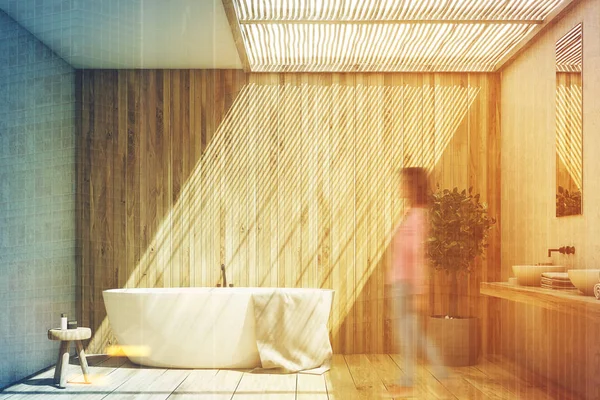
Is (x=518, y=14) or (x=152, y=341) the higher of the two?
(x=518, y=14)

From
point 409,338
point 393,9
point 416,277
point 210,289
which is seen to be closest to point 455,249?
point 416,277

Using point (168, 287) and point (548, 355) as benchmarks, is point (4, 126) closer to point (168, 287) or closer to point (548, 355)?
point (168, 287)

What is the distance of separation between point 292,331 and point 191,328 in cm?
73

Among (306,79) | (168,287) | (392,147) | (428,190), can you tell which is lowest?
(168,287)

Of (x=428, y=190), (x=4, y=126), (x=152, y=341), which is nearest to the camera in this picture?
(x=4, y=126)

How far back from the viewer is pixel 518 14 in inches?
165

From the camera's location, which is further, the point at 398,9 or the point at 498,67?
the point at 498,67

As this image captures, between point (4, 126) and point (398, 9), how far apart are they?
276 centimetres

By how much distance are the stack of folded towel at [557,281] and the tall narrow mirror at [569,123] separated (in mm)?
473

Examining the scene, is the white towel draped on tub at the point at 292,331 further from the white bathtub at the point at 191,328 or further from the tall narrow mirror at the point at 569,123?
the tall narrow mirror at the point at 569,123

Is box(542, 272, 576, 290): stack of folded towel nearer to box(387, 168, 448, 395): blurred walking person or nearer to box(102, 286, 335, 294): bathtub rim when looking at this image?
box(387, 168, 448, 395): blurred walking person

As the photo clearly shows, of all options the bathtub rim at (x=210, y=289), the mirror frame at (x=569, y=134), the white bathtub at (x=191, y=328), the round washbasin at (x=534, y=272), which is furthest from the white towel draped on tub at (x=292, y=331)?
the mirror frame at (x=569, y=134)

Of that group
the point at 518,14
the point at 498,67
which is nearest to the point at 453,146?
the point at 498,67

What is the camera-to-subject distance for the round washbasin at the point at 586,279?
2.92 m
